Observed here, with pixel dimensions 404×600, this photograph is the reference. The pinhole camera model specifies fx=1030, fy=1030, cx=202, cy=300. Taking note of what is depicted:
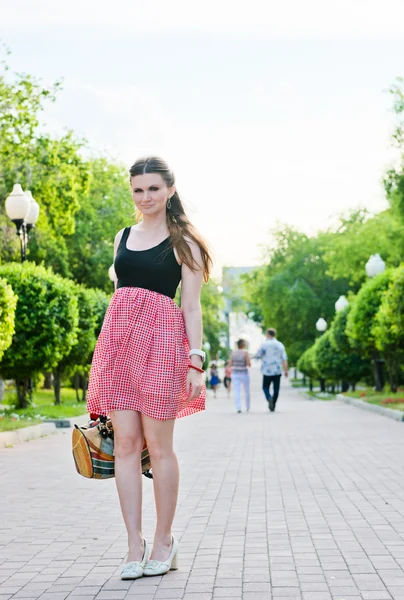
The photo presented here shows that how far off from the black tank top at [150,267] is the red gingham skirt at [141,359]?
44 millimetres

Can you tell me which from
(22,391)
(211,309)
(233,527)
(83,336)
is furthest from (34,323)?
(211,309)

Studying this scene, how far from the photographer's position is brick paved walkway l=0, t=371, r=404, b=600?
16.3 ft

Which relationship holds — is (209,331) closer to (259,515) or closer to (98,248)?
(98,248)

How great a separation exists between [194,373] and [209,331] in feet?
255

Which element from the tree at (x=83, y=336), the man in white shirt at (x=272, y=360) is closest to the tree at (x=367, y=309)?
the man in white shirt at (x=272, y=360)

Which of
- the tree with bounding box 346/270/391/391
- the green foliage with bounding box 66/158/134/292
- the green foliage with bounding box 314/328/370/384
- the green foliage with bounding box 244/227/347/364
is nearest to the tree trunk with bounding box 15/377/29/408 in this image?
the tree with bounding box 346/270/391/391

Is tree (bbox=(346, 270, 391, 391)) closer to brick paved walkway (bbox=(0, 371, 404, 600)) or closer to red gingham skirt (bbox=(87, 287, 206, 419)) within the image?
brick paved walkway (bbox=(0, 371, 404, 600))

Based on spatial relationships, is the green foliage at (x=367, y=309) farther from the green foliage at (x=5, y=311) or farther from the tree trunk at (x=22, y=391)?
the green foliage at (x=5, y=311)

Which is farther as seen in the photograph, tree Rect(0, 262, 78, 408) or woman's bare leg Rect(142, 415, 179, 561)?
tree Rect(0, 262, 78, 408)

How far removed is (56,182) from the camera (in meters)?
30.6

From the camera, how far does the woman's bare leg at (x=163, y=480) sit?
515 centimetres

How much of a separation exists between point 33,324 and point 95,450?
44.6ft

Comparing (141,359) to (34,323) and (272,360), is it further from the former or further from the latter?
(272,360)

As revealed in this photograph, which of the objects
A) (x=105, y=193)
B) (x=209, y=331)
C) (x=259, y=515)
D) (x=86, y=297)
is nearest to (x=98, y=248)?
(x=105, y=193)
